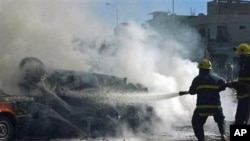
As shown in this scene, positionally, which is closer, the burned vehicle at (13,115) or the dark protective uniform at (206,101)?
the dark protective uniform at (206,101)

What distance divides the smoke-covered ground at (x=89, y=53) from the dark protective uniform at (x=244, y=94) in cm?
253

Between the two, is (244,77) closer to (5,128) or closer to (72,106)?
(72,106)

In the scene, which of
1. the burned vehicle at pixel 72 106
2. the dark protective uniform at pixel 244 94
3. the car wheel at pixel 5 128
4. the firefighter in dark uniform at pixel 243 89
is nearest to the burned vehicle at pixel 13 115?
the car wheel at pixel 5 128

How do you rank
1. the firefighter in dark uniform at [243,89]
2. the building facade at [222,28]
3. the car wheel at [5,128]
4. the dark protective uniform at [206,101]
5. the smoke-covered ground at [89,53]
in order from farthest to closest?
1. the building facade at [222,28]
2. the smoke-covered ground at [89,53]
3. the car wheel at [5,128]
4. the dark protective uniform at [206,101]
5. the firefighter in dark uniform at [243,89]

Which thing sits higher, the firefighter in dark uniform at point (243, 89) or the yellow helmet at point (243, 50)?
the yellow helmet at point (243, 50)

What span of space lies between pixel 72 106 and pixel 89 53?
4.05 meters

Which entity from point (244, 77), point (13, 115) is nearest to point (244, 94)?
point (244, 77)

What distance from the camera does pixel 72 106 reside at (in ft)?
33.2

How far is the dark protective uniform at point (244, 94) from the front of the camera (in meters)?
8.34

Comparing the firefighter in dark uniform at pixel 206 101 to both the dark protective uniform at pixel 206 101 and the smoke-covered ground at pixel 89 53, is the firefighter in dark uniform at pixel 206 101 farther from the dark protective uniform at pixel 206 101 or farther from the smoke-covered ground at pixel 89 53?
the smoke-covered ground at pixel 89 53

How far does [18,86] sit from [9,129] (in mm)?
1327

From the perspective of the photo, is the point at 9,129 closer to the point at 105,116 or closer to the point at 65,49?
the point at 105,116

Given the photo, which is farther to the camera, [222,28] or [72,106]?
[222,28]

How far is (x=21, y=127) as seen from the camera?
9336 mm
